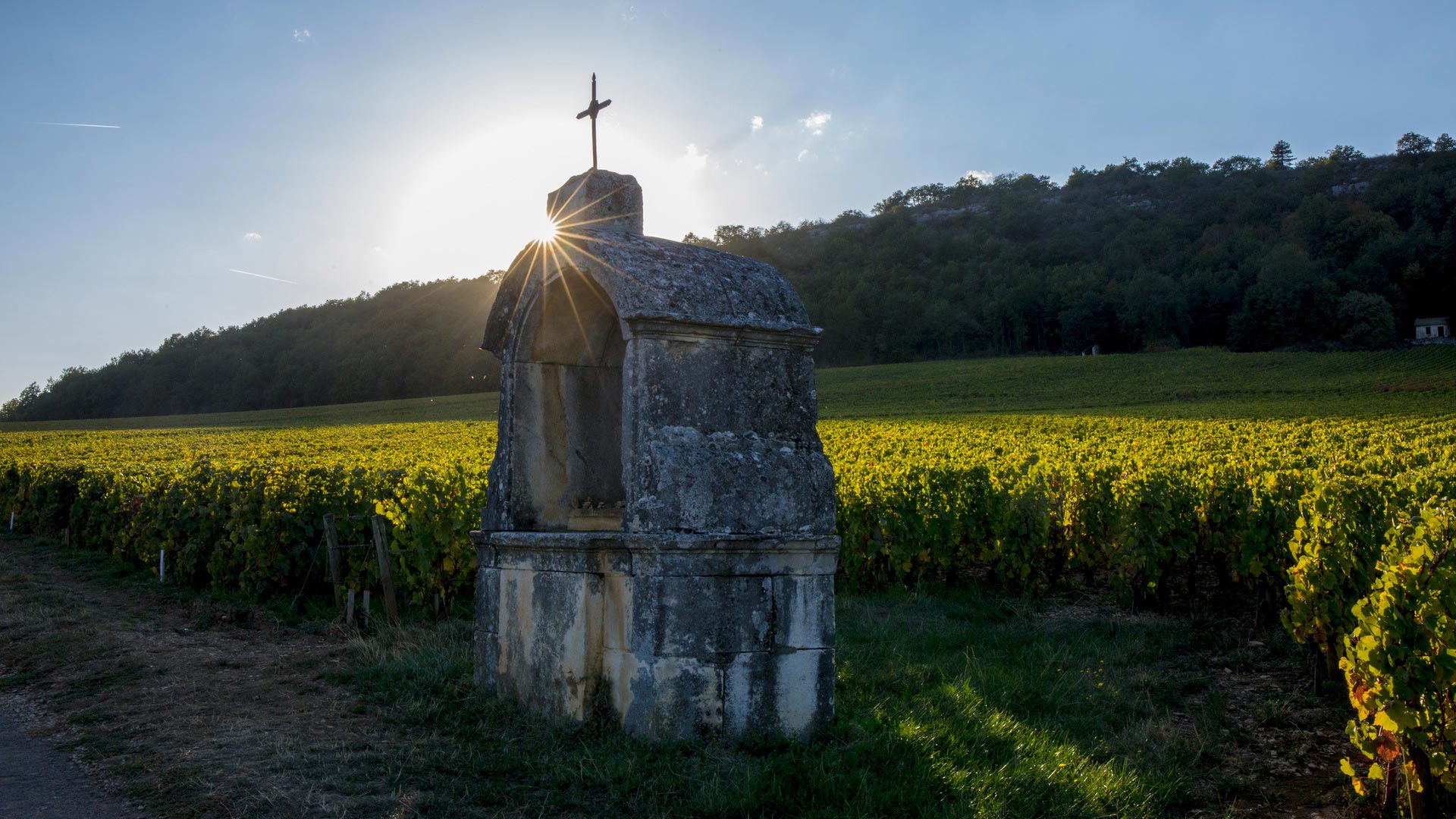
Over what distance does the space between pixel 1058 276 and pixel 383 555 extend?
74761mm

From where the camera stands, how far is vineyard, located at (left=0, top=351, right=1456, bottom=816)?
4230 millimetres

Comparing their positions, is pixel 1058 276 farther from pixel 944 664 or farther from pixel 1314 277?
pixel 944 664

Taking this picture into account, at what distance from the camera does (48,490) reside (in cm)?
1778

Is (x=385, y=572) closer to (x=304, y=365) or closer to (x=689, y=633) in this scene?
(x=689, y=633)

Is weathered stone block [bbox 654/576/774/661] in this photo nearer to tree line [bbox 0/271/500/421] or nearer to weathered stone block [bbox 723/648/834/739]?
weathered stone block [bbox 723/648/834/739]

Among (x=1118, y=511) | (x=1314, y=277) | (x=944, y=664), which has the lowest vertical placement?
(x=944, y=664)

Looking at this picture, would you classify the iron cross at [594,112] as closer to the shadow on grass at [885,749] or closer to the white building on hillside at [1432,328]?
the shadow on grass at [885,749]

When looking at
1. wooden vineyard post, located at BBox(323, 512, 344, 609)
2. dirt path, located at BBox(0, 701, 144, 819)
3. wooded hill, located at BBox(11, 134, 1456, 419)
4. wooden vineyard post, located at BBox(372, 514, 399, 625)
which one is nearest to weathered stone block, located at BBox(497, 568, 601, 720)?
dirt path, located at BBox(0, 701, 144, 819)

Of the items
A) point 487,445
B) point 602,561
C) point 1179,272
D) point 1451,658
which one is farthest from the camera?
point 1179,272

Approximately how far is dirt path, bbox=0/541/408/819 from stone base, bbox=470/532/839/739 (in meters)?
1.05

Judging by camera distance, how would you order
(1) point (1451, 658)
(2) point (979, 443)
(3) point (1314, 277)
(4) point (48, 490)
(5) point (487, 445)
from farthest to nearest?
(3) point (1314, 277) → (5) point (487, 445) → (2) point (979, 443) → (4) point (48, 490) → (1) point (1451, 658)

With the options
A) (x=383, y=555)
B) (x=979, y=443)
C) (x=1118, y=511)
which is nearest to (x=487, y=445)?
(x=979, y=443)

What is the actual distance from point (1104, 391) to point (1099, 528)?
37197 mm

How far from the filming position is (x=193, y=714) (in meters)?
6.03
